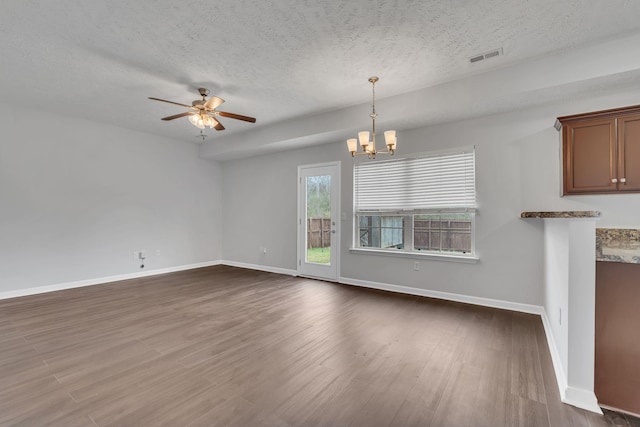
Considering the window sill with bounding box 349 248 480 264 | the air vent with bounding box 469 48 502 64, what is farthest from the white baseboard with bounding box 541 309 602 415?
the air vent with bounding box 469 48 502 64

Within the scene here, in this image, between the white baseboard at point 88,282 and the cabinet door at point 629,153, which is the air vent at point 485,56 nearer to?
the cabinet door at point 629,153

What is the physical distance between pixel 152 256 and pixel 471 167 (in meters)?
6.00

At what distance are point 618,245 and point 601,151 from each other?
1446mm

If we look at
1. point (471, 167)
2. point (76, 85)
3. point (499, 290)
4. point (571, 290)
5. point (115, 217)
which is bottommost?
point (499, 290)

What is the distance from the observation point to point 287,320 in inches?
134

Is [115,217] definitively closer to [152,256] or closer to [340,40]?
[152,256]

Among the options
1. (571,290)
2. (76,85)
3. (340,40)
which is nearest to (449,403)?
(571,290)

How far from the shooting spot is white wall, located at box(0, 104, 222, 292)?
Answer: 14.3ft

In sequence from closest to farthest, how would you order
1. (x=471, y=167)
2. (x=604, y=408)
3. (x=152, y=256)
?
(x=604, y=408), (x=471, y=167), (x=152, y=256)

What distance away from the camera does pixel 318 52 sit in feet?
9.62

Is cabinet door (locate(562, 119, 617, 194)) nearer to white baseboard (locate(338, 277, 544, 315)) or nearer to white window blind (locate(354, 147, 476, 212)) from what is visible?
white window blind (locate(354, 147, 476, 212))

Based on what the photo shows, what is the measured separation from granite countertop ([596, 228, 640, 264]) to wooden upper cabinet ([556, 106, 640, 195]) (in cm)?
115

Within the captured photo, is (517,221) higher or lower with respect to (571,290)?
higher

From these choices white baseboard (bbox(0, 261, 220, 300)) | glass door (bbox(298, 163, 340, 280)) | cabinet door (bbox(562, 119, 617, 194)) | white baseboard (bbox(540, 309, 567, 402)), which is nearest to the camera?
white baseboard (bbox(540, 309, 567, 402))
